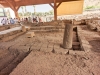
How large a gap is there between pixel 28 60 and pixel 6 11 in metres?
14.4

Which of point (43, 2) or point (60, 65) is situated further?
point (43, 2)

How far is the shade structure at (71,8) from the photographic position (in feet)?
33.1

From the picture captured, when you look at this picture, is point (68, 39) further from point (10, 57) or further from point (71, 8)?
point (71, 8)

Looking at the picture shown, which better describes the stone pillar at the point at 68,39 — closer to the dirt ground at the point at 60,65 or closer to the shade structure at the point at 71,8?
the dirt ground at the point at 60,65

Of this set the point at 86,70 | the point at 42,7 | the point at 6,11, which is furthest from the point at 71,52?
the point at 42,7

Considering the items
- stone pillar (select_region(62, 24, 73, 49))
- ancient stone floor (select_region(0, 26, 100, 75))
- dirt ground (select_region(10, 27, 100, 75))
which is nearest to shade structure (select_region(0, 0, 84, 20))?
stone pillar (select_region(62, 24, 73, 49))

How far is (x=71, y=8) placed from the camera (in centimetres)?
1049

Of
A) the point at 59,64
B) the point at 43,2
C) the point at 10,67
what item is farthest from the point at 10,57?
the point at 43,2

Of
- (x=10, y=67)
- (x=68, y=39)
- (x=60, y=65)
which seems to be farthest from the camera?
(x=68, y=39)

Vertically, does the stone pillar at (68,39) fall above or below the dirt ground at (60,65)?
above

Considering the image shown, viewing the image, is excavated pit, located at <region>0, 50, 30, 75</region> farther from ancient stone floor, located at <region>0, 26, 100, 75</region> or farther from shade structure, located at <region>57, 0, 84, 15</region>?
shade structure, located at <region>57, 0, 84, 15</region>

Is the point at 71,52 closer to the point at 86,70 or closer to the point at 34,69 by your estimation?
the point at 86,70

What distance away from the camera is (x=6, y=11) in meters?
13.6

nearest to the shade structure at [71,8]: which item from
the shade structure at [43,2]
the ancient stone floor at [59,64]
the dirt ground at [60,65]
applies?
the shade structure at [43,2]
